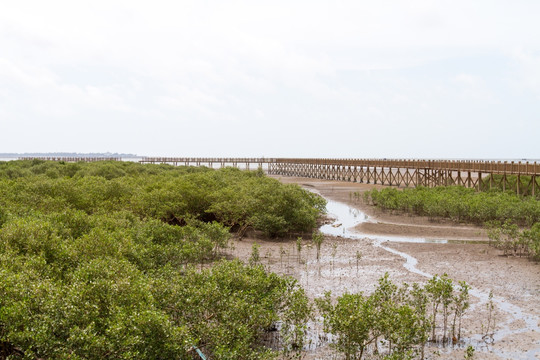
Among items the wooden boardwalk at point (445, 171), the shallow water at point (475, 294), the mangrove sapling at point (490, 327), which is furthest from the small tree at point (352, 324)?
the wooden boardwalk at point (445, 171)

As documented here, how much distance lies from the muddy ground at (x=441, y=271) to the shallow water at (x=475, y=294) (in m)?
0.02

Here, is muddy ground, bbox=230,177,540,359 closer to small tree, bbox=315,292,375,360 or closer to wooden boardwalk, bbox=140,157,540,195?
small tree, bbox=315,292,375,360

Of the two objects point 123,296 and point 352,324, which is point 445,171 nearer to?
point 352,324

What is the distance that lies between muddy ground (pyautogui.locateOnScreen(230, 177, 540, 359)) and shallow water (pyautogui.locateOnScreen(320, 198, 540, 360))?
0.9 inches

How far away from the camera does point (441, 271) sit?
17.5 m

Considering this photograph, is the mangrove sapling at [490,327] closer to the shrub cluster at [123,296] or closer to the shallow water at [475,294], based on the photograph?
the shallow water at [475,294]

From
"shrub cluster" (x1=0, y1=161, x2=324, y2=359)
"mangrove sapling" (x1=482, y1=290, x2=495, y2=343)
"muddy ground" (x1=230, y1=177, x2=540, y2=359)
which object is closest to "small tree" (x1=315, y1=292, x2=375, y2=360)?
"muddy ground" (x1=230, y1=177, x2=540, y2=359)

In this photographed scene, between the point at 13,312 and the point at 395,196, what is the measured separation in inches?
1178

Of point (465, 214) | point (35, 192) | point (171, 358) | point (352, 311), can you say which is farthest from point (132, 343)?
point (465, 214)

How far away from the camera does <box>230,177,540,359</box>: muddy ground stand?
11094 millimetres

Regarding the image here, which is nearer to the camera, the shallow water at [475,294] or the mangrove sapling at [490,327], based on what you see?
the shallow water at [475,294]

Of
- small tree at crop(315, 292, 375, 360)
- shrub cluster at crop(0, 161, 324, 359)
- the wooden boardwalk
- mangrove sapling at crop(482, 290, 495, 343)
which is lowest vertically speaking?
mangrove sapling at crop(482, 290, 495, 343)

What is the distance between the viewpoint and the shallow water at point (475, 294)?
1073 cm

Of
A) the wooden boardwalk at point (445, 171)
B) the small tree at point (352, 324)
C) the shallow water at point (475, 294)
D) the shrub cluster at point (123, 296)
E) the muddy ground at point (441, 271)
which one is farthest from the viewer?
the wooden boardwalk at point (445, 171)
